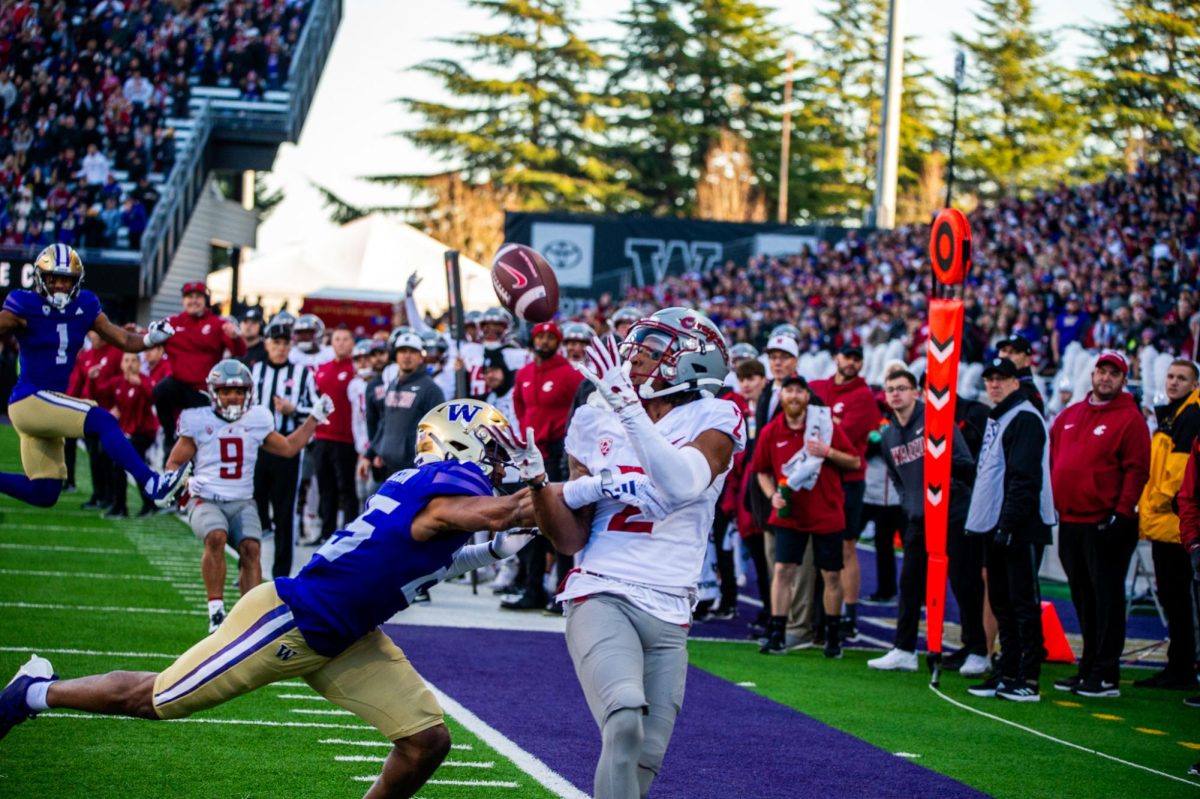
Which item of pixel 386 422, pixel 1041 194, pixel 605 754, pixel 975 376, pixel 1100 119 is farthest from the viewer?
pixel 1100 119

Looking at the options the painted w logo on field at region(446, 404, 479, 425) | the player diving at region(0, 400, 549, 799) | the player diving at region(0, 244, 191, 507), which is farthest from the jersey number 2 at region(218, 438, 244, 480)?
the painted w logo on field at region(446, 404, 479, 425)

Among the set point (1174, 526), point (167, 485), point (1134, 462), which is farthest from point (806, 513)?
point (167, 485)

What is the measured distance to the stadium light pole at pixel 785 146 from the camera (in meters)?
→ 54.8

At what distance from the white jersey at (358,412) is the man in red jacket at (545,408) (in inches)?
90.4

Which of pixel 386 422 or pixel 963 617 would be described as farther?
pixel 386 422

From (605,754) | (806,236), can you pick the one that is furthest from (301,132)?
(605,754)

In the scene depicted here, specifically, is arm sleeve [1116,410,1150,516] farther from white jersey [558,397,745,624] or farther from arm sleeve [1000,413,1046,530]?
white jersey [558,397,745,624]

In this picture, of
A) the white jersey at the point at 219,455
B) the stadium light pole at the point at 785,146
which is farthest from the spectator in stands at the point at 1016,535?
the stadium light pole at the point at 785,146

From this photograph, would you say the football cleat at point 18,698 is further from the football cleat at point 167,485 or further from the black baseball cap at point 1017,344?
the black baseball cap at point 1017,344

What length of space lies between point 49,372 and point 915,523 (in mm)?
5735

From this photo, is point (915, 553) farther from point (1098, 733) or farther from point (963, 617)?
point (1098, 733)

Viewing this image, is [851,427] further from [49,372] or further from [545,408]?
[49,372]

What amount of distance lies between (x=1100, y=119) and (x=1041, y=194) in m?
28.2

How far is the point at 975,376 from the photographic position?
56.6 ft
